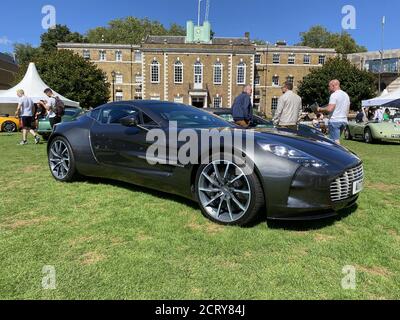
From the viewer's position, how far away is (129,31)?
267 ft

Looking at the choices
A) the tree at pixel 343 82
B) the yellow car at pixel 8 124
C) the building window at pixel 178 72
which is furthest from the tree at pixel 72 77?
the tree at pixel 343 82

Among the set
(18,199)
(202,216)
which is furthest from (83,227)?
(18,199)

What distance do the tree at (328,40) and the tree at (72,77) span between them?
53.1 metres

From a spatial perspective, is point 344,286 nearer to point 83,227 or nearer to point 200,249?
point 200,249

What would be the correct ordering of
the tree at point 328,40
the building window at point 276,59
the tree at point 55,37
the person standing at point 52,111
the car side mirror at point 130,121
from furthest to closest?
the tree at point 328,40
the tree at point 55,37
the building window at point 276,59
the person standing at point 52,111
the car side mirror at point 130,121

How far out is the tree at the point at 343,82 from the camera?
161 ft

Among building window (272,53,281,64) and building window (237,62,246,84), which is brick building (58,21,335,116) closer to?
building window (237,62,246,84)

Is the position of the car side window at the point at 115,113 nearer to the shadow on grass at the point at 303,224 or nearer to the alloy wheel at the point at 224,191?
the alloy wheel at the point at 224,191

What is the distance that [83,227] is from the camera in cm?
380

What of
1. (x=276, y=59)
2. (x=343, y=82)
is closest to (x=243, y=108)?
(x=343, y=82)

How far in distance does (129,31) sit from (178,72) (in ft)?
115

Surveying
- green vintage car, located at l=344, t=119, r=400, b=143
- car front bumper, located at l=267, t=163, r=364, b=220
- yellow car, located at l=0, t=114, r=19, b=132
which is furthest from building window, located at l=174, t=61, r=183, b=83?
car front bumper, located at l=267, t=163, r=364, b=220

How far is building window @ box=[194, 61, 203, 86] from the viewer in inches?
2074
